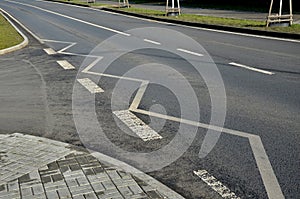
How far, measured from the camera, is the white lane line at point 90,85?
8.35 metres

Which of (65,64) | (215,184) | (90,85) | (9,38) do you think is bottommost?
(215,184)

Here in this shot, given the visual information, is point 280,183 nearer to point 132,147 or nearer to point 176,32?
point 132,147

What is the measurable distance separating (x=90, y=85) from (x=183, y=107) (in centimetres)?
270

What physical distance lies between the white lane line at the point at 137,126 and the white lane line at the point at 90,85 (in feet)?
5.11

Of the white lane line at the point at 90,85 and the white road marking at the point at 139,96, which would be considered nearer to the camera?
the white road marking at the point at 139,96

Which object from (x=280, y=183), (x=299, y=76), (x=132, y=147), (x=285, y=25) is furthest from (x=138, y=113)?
(x=285, y=25)

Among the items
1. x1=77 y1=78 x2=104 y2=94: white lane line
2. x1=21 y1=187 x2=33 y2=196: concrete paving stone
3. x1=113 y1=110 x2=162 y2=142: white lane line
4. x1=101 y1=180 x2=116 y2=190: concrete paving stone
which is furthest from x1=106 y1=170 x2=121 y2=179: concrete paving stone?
x1=77 y1=78 x2=104 y2=94: white lane line

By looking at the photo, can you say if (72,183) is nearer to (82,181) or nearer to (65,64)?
(82,181)

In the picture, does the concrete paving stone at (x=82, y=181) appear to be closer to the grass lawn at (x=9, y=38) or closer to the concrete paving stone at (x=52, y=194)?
the concrete paving stone at (x=52, y=194)

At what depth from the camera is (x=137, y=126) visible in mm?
6184

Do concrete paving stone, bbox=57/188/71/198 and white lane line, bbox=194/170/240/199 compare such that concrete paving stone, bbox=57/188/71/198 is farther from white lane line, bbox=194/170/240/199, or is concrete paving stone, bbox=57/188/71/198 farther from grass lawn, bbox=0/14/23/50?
grass lawn, bbox=0/14/23/50

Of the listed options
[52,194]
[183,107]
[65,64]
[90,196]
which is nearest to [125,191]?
[90,196]

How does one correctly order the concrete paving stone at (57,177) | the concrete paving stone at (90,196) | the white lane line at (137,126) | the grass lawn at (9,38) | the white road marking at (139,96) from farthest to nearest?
1. the grass lawn at (9,38)
2. the white road marking at (139,96)
3. the white lane line at (137,126)
4. the concrete paving stone at (57,177)
5. the concrete paving stone at (90,196)

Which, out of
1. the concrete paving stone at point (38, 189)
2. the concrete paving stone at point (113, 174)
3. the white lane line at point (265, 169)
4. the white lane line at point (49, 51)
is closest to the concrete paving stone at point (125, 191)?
the concrete paving stone at point (113, 174)
